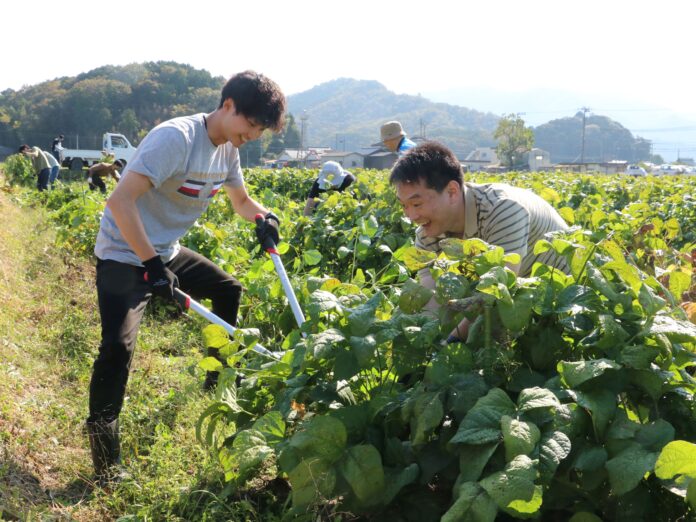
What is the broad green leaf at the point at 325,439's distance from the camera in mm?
1705

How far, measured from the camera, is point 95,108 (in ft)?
221

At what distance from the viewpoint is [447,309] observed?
176cm

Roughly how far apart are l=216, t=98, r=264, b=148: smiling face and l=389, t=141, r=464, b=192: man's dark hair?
0.82 meters

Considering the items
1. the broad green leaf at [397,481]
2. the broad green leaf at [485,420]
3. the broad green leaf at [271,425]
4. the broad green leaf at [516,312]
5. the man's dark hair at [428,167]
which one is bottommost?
the broad green leaf at [397,481]

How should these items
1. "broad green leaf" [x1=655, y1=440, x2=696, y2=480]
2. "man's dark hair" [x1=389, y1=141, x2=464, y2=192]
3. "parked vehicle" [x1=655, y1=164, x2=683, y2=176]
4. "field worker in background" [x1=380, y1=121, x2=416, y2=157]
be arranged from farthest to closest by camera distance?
1. "parked vehicle" [x1=655, y1=164, x2=683, y2=176]
2. "field worker in background" [x1=380, y1=121, x2=416, y2=157]
3. "man's dark hair" [x1=389, y1=141, x2=464, y2=192]
4. "broad green leaf" [x1=655, y1=440, x2=696, y2=480]

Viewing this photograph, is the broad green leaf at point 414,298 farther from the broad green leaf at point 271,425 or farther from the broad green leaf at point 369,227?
the broad green leaf at point 369,227

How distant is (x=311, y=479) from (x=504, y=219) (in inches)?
51.9

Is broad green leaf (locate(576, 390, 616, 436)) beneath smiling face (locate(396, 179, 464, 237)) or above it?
beneath

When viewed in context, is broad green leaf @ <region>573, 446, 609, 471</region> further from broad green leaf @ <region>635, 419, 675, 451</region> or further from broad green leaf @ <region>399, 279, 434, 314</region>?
broad green leaf @ <region>399, 279, 434, 314</region>

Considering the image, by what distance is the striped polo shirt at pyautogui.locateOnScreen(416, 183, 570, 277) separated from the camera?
255cm

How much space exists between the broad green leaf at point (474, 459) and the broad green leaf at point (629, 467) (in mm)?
240

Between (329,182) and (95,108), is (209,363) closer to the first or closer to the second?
(329,182)

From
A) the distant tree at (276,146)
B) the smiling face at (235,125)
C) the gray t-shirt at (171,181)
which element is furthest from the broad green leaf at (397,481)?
the distant tree at (276,146)

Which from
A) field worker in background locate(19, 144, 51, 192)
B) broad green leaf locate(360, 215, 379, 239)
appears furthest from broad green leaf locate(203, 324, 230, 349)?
field worker in background locate(19, 144, 51, 192)
